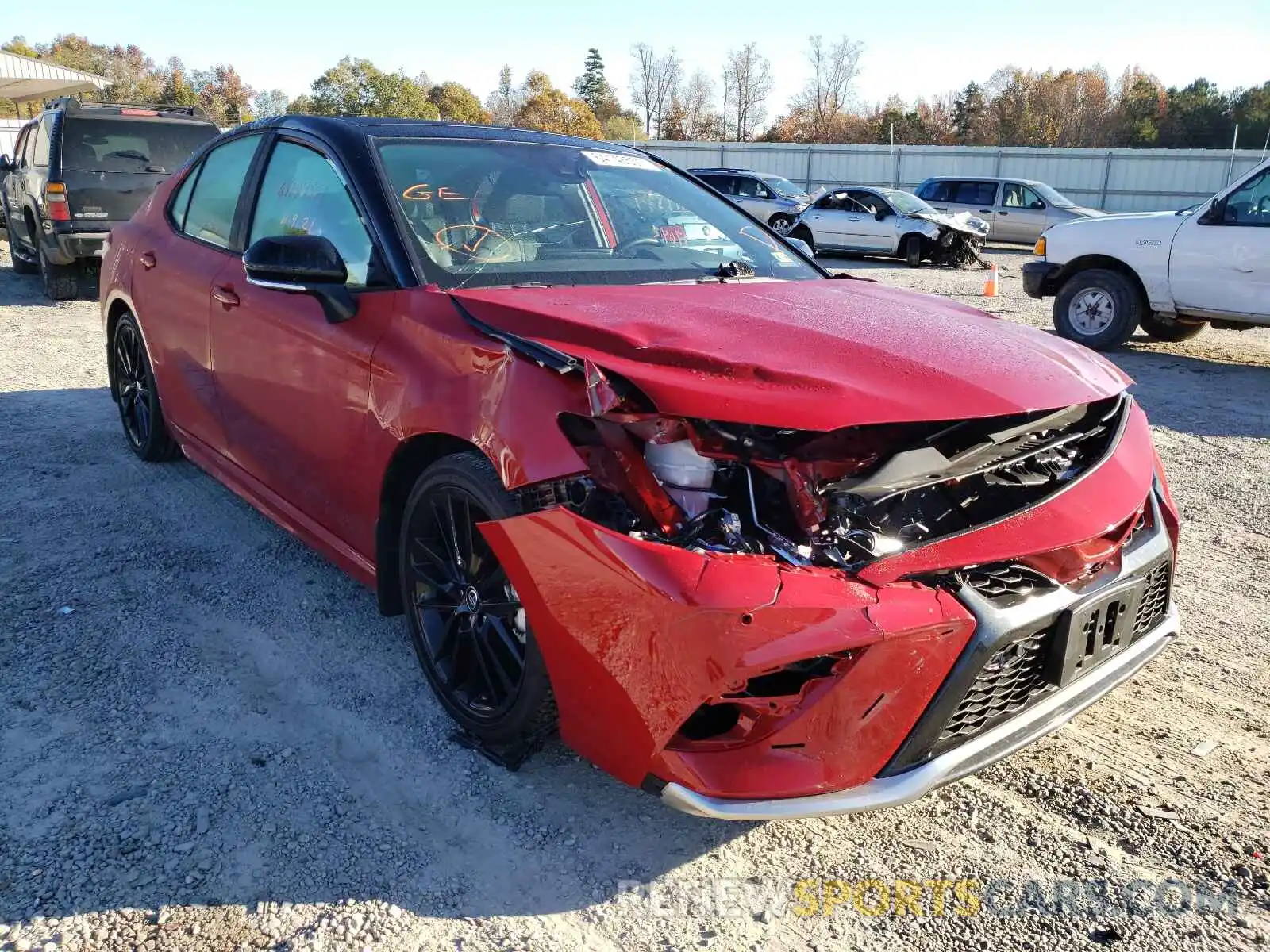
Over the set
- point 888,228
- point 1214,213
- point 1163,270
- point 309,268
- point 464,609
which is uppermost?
point 1214,213

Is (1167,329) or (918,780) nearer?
(918,780)

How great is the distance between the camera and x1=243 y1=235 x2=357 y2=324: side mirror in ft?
9.82

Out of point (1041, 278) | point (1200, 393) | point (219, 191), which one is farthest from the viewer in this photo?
point (1041, 278)

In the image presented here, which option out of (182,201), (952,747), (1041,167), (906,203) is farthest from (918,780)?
(1041,167)

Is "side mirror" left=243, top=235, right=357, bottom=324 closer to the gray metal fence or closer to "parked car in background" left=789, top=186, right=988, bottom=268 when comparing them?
"parked car in background" left=789, top=186, right=988, bottom=268

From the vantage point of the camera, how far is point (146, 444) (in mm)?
5230

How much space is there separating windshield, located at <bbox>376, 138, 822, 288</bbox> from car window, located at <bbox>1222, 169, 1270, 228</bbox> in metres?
6.11

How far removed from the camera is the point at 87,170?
35.4 ft

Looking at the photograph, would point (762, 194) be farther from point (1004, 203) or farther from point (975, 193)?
point (1004, 203)

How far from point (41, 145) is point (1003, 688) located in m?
12.6

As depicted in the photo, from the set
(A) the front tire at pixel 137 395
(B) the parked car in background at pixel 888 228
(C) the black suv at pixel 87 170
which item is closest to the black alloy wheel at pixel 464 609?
(A) the front tire at pixel 137 395

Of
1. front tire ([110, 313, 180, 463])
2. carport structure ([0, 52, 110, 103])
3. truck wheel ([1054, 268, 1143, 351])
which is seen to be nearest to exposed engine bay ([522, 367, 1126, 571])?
front tire ([110, 313, 180, 463])

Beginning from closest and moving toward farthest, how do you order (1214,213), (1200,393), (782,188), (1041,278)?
(1200,393), (1214,213), (1041,278), (782,188)

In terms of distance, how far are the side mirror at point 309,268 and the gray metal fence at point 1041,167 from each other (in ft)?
81.4
